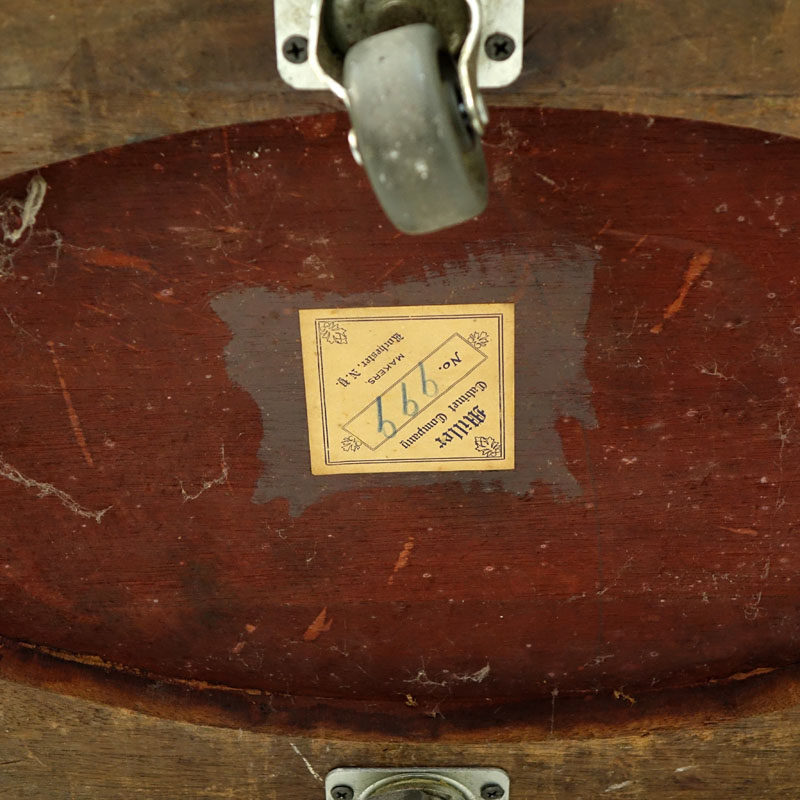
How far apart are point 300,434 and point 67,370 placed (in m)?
0.27

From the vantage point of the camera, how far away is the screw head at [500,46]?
2.48 feet

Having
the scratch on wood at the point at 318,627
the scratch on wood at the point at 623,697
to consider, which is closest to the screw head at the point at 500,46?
the scratch on wood at the point at 318,627

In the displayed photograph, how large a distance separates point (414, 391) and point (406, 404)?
2 centimetres

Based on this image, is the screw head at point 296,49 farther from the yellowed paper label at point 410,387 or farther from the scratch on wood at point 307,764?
the scratch on wood at point 307,764

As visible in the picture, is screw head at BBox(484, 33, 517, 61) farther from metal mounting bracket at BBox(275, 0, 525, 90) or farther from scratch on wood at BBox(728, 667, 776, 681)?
scratch on wood at BBox(728, 667, 776, 681)

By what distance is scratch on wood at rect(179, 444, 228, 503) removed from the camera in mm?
1010

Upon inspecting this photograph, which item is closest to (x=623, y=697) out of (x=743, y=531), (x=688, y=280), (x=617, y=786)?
(x=617, y=786)

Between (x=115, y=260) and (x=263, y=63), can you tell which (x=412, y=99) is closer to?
(x=263, y=63)

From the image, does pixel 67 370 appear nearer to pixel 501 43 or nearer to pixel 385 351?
pixel 385 351

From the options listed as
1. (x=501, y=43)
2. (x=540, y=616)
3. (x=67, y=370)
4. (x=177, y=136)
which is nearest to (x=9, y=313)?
(x=67, y=370)

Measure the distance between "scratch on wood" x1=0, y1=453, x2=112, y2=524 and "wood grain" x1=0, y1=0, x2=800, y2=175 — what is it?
41cm

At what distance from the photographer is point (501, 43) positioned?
2.48 feet

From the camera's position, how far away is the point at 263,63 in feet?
2.53

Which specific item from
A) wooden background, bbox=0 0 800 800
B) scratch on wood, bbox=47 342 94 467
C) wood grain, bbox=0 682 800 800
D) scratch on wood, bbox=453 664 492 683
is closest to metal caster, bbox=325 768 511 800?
wood grain, bbox=0 682 800 800
